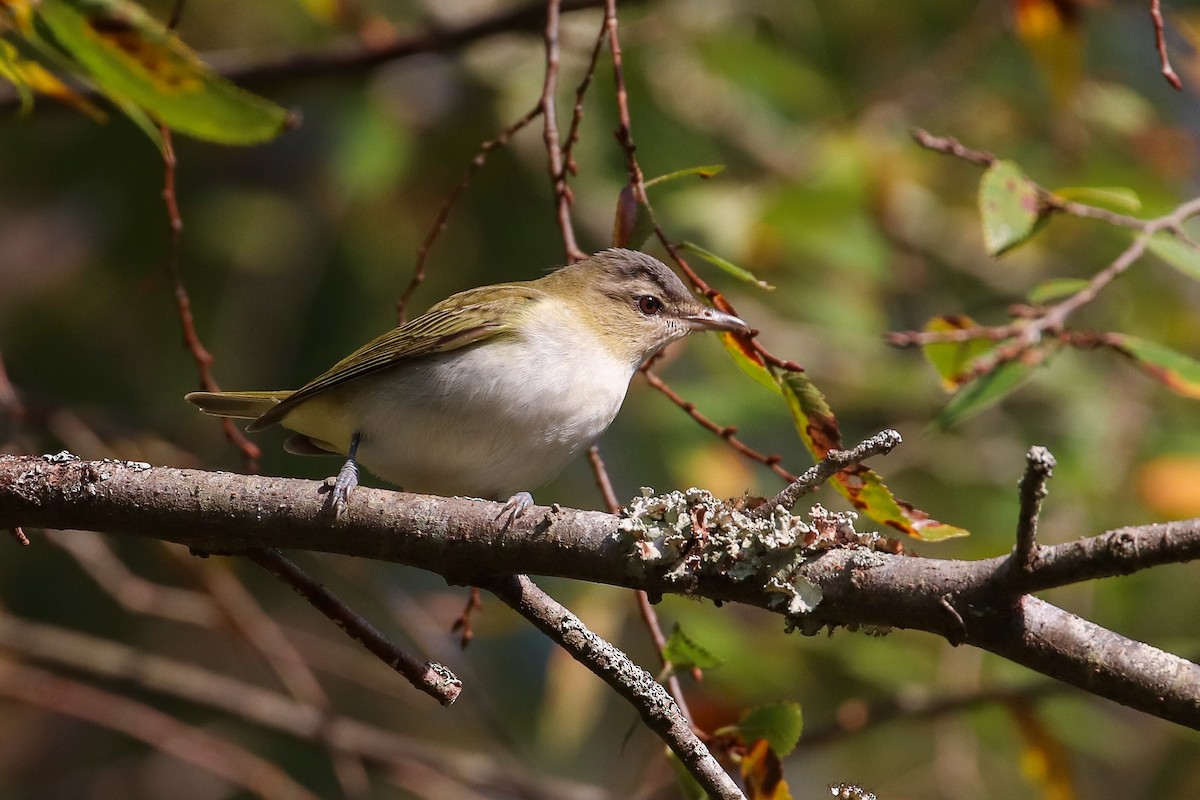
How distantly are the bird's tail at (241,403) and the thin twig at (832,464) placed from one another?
219 cm

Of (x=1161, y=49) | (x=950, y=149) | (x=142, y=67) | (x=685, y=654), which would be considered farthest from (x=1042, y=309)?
(x=142, y=67)

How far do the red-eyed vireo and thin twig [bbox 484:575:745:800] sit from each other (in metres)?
1.10

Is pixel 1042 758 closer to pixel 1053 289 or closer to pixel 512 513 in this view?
pixel 1053 289

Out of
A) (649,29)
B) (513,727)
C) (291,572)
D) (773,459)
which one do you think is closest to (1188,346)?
(649,29)

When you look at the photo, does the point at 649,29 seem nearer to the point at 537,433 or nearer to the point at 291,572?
the point at 537,433

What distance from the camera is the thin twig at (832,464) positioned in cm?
205

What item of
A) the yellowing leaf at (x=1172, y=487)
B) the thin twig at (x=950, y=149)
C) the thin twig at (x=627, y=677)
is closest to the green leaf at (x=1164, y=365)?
the thin twig at (x=950, y=149)

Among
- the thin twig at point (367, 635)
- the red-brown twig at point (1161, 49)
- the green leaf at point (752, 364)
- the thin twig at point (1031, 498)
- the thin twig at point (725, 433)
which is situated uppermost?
the red-brown twig at point (1161, 49)

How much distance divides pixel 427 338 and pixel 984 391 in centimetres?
164

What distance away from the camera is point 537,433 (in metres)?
3.53

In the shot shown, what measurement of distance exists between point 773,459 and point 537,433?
2.97 feet

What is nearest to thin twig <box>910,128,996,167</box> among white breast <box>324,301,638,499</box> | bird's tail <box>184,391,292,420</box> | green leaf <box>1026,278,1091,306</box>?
green leaf <box>1026,278,1091,306</box>

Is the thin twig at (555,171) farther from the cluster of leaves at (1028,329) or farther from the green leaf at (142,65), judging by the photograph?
the cluster of leaves at (1028,329)

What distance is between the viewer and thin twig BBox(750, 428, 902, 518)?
2053 millimetres
